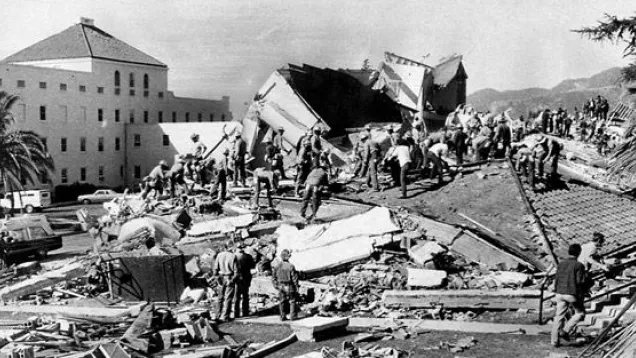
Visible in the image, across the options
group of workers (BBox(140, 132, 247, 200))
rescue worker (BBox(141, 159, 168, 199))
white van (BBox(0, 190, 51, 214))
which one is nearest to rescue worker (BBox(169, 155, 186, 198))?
group of workers (BBox(140, 132, 247, 200))

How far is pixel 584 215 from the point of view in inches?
759

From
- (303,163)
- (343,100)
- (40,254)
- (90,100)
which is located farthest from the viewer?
(90,100)

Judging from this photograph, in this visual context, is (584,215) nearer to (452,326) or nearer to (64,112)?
(452,326)

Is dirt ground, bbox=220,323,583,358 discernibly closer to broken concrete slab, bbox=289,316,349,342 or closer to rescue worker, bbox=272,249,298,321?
broken concrete slab, bbox=289,316,349,342

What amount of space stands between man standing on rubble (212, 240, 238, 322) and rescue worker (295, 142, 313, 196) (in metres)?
7.46

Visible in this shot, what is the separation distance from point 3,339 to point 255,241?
24.1 feet

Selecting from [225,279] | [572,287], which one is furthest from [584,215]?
[225,279]

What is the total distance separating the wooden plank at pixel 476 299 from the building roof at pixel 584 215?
12.9 ft

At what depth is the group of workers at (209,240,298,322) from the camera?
1292cm

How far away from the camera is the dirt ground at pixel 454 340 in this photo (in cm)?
1065

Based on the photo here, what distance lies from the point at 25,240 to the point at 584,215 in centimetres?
1836

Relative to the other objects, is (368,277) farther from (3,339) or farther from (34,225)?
(34,225)

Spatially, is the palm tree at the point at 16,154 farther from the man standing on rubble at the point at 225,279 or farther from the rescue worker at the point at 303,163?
the man standing on rubble at the point at 225,279

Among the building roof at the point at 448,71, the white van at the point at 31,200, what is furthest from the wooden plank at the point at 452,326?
the white van at the point at 31,200
